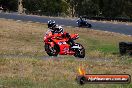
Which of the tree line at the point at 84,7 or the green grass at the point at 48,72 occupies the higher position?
the green grass at the point at 48,72

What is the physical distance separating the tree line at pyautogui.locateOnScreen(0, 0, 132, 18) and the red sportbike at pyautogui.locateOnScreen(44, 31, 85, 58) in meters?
86.2

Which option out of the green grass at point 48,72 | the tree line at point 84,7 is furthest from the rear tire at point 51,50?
the tree line at point 84,7

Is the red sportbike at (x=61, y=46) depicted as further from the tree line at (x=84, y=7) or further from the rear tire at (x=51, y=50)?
the tree line at (x=84, y=7)

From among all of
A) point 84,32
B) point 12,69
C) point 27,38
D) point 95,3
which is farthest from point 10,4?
point 12,69

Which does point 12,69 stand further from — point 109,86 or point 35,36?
point 35,36

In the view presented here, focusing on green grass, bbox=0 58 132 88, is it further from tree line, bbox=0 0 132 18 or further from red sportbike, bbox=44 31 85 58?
tree line, bbox=0 0 132 18

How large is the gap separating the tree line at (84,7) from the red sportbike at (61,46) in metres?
86.2

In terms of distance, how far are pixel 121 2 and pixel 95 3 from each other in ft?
21.8

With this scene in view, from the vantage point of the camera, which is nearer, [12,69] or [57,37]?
[57,37]

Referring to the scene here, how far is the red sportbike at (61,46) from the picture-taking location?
1155 cm

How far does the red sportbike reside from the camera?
11547 mm

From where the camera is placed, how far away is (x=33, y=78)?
556 inches

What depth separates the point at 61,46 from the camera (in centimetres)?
1166

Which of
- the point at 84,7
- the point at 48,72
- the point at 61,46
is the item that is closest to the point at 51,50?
the point at 61,46
